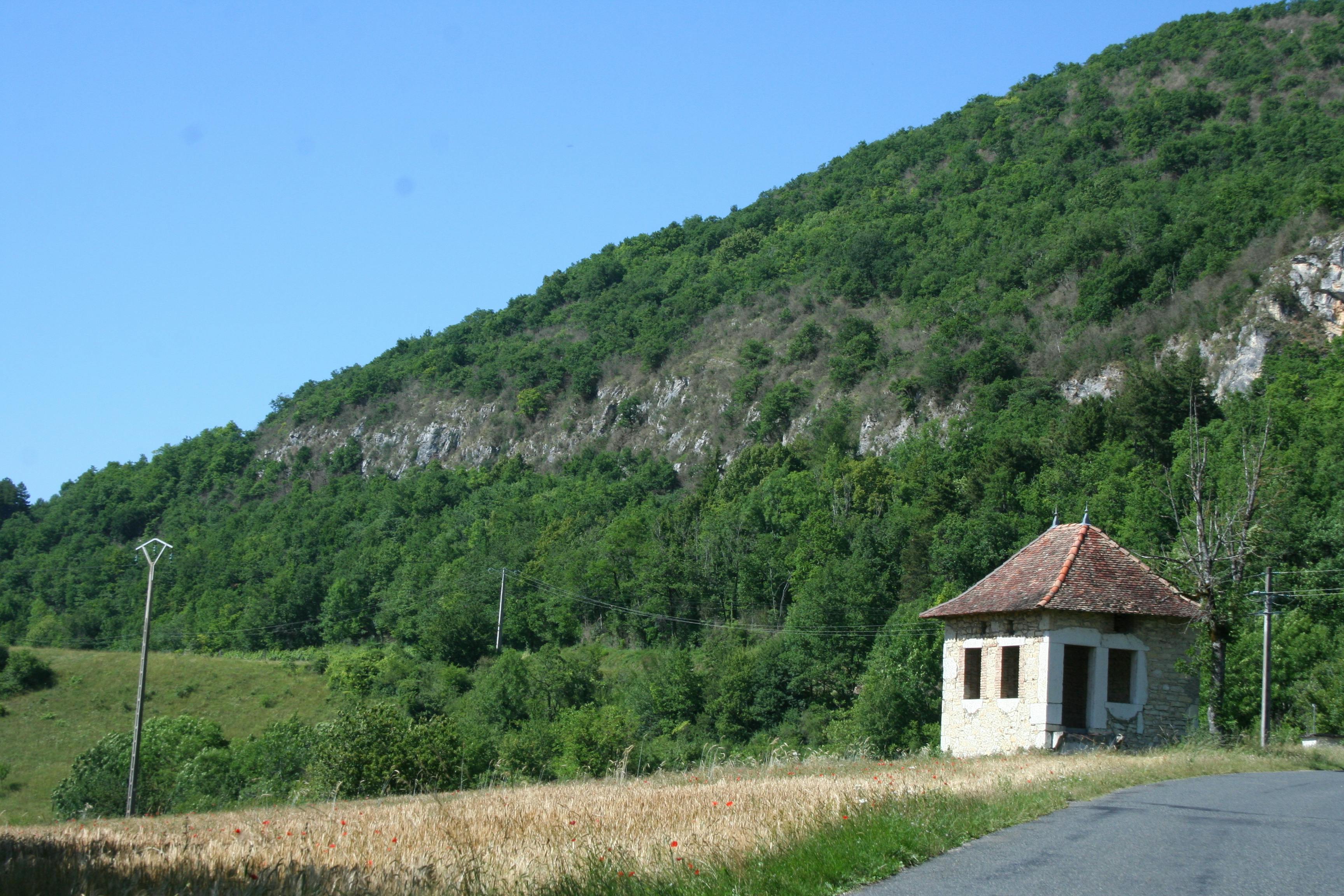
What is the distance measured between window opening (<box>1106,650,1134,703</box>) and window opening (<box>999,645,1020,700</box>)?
5.80 feet

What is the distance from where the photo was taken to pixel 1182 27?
11250 centimetres

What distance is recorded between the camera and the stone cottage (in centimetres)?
2030

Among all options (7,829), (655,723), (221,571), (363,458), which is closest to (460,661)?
(655,723)

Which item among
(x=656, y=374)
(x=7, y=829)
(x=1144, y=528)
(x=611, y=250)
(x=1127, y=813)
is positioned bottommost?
(x=7, y=829)

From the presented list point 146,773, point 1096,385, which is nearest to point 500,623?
point 146,773

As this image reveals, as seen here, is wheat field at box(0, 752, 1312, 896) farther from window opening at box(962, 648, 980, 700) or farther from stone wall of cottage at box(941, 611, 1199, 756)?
window opening at box(962, 648, 980, 700)

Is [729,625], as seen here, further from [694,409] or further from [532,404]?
Answer: [532,404]

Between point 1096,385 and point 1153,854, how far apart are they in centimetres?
6792

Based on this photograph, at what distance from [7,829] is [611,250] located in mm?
139028

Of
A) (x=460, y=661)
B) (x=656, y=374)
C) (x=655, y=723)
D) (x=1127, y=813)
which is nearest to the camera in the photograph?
(x=1127, y=813)

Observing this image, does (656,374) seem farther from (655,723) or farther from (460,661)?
(655,723)

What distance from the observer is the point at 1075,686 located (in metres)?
23.4

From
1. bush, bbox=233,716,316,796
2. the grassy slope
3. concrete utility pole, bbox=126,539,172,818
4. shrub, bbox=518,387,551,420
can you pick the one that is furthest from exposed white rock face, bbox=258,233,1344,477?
concrete utility pole, bbox=126,539,172,818

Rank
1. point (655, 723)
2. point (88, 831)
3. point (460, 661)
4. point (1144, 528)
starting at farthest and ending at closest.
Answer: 1. point (460, 661)
2. point (655, 723)
3. point (1144, 528)
4. point (88, 831)
